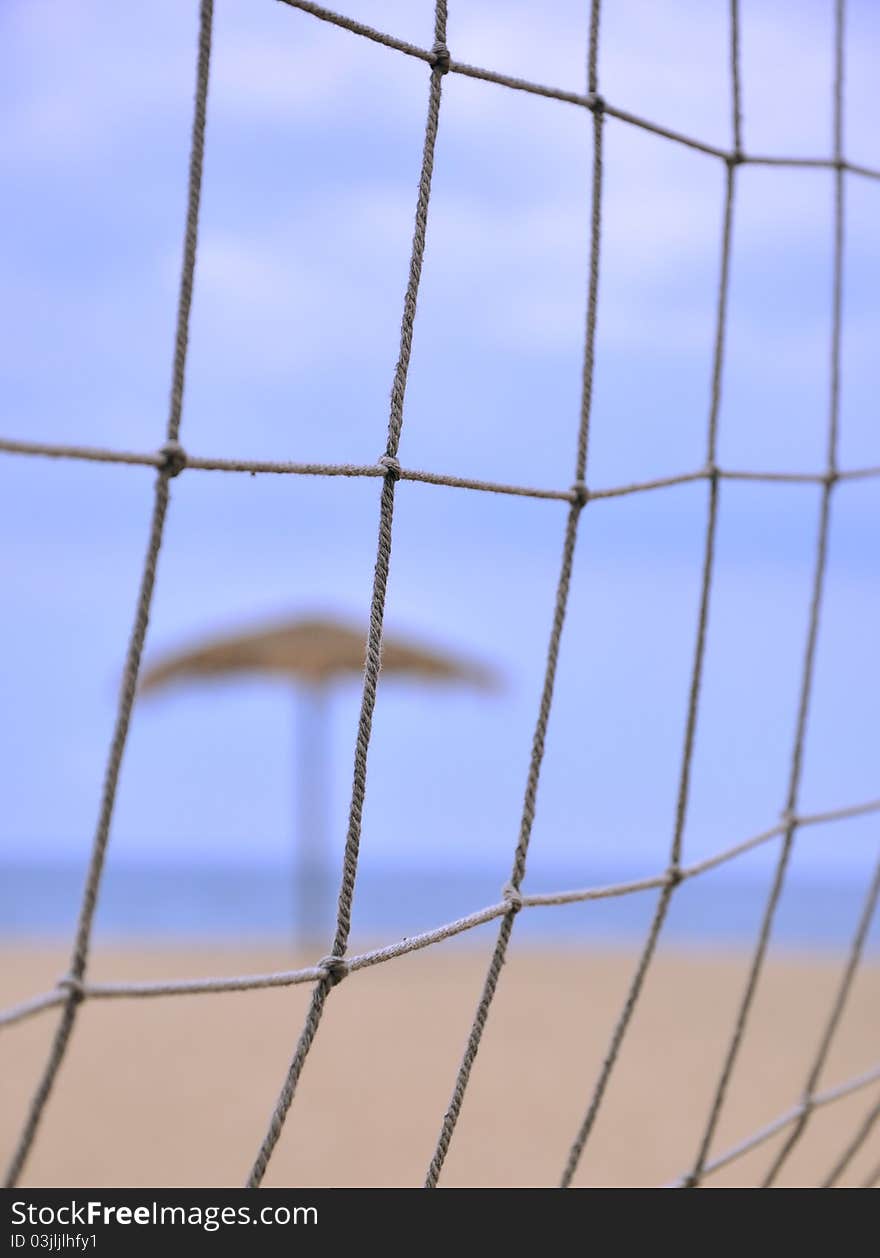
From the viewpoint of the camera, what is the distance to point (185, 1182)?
246 centimetres

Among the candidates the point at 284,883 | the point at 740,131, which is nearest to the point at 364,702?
the point at 740,131

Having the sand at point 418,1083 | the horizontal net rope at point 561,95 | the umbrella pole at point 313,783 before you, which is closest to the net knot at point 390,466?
the horizontal net rope at point 561,95

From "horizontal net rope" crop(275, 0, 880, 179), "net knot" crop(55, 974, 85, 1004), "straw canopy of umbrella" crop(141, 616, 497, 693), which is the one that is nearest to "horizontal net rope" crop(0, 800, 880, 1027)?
"net knot" crop(55, 974, 85, 1004)

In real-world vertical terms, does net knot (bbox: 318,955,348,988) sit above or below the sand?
below

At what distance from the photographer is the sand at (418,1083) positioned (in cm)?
256

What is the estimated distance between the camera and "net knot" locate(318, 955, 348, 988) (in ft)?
3.12

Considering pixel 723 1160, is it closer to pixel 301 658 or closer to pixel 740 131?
pixel 740 131

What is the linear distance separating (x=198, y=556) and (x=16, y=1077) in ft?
44.0

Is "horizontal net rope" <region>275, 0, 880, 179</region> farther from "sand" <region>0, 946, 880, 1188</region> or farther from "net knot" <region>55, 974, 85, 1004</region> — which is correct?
"sand" <region>0, 946, 880, 1188</region>

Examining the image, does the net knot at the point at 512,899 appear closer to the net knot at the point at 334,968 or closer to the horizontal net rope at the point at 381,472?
the net knot at the point at 334,968

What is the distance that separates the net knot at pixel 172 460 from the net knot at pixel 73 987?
0.96 feet

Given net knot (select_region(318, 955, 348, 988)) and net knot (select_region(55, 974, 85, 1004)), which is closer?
net knot (select_region(55, 974, 85, 1004))

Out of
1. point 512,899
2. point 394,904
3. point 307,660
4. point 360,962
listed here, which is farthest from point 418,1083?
point 394,904

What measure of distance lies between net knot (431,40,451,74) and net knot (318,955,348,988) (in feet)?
2.25
